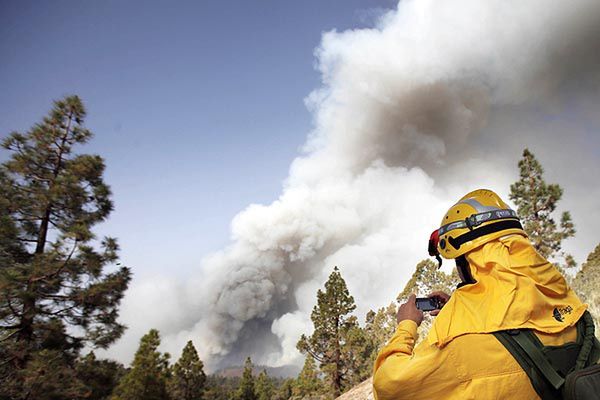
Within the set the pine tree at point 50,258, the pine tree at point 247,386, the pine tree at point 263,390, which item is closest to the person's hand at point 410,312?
the pine tree at point 50,258

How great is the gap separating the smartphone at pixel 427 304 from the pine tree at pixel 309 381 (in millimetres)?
22892

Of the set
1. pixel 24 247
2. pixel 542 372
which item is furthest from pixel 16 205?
pixel 542 372

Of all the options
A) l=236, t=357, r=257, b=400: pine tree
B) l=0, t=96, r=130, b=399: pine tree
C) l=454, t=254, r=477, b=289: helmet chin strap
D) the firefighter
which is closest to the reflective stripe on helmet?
the firefighter

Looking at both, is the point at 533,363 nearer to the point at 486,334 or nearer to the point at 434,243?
the point at 486,334

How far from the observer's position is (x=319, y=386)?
70.1 ft

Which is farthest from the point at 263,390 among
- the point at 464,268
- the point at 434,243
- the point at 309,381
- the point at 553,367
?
the point at 553,367

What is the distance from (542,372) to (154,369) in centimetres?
2272

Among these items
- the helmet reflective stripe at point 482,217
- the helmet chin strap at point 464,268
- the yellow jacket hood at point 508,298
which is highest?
the helmet reflective stripe at point 482,217

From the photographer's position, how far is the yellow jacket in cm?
129

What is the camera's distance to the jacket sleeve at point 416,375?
131 centimetres

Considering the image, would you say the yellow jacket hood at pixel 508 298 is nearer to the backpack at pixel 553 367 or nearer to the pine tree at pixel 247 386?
the backpack at pixel 553 367

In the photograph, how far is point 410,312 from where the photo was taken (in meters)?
1.78

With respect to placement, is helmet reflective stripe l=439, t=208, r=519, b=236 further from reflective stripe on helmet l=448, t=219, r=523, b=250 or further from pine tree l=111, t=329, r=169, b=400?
pine tree l=111, t=329, r=169, b=400

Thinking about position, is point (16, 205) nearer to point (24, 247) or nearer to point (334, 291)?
point (24, 247)
